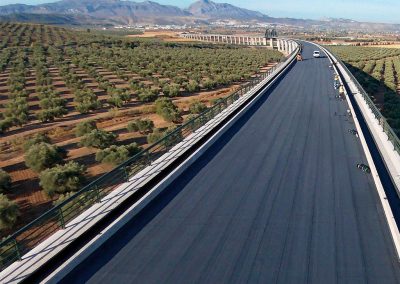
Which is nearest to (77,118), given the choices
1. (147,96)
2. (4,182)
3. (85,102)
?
(85,102)

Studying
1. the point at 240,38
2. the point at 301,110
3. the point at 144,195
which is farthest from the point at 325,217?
the point at 240,38

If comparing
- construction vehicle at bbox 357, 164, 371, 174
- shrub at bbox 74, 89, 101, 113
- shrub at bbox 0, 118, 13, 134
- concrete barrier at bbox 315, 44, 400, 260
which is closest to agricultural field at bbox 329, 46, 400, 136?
concrete barrier at bbox 315, 44, 400, 260

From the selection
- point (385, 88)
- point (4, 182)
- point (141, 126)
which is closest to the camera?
point (4, 182)

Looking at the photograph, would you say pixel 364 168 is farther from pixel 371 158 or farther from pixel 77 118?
pixel 77 118

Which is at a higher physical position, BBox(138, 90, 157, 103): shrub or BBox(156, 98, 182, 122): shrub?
BBox(156, 98, 182, 122): shrub

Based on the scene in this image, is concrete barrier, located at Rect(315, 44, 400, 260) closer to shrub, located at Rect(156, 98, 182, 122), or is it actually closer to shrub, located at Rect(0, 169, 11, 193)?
shrub, located at Rect(156, 98, 182, 122)

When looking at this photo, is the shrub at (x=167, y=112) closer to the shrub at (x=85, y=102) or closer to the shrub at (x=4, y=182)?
the shrub at (x=85, y=102)
